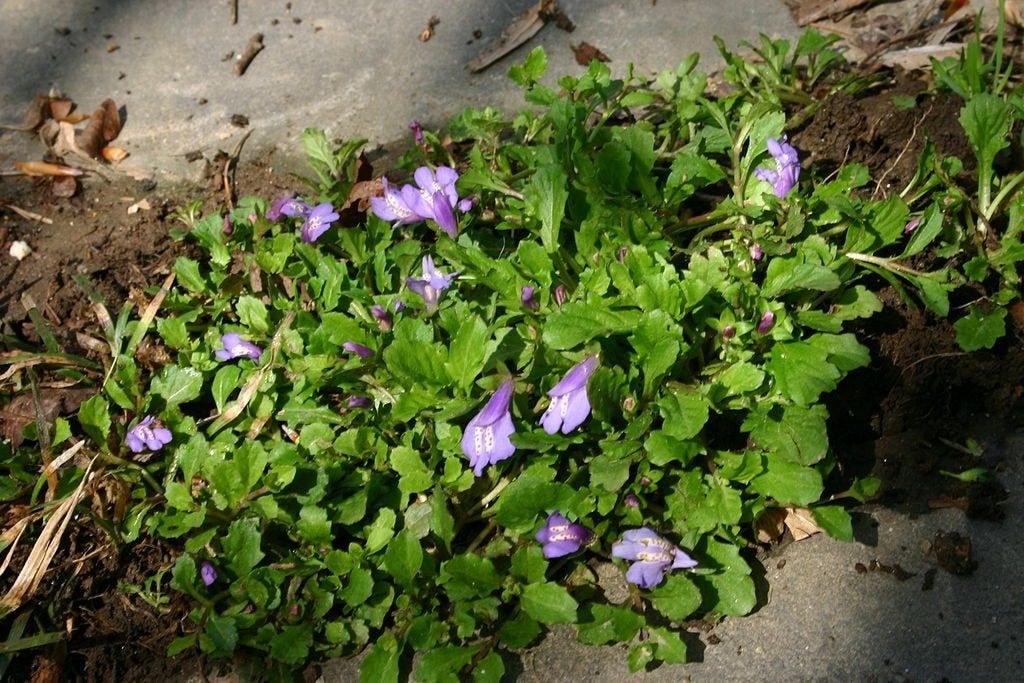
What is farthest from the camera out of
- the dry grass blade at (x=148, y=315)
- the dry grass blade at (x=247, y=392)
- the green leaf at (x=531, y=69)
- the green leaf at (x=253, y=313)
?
the green leaf at (x=531, y=69)

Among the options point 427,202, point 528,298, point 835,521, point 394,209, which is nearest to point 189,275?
point 394,209

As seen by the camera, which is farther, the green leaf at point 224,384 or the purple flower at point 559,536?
the green leaf at point 224,384

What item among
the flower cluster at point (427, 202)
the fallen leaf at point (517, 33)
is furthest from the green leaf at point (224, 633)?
the fallen leaf at point (517, 33)

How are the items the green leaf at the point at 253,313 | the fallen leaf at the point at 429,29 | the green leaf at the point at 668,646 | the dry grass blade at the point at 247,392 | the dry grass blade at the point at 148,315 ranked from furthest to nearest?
the fallen leaf at the point at 429,29 → the dry grass blade at the point at 148,315 → the green leaf at the point at 253,313 → the dry grass blade at the point at 247,392 → the green leaf at the point at 668,646

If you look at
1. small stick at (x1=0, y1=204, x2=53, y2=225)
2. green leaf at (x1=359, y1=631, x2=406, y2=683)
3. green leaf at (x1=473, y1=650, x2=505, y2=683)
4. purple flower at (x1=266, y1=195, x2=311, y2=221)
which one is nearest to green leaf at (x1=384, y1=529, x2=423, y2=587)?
green leaf at (x1=359, y1=631, x2=406, y2=683)

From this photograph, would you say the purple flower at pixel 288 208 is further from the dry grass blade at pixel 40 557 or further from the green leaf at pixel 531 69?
the dry grass blade at pixel 40 557

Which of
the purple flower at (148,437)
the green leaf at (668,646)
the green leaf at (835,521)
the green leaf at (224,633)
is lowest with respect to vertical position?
the green leaf at (668,646)
